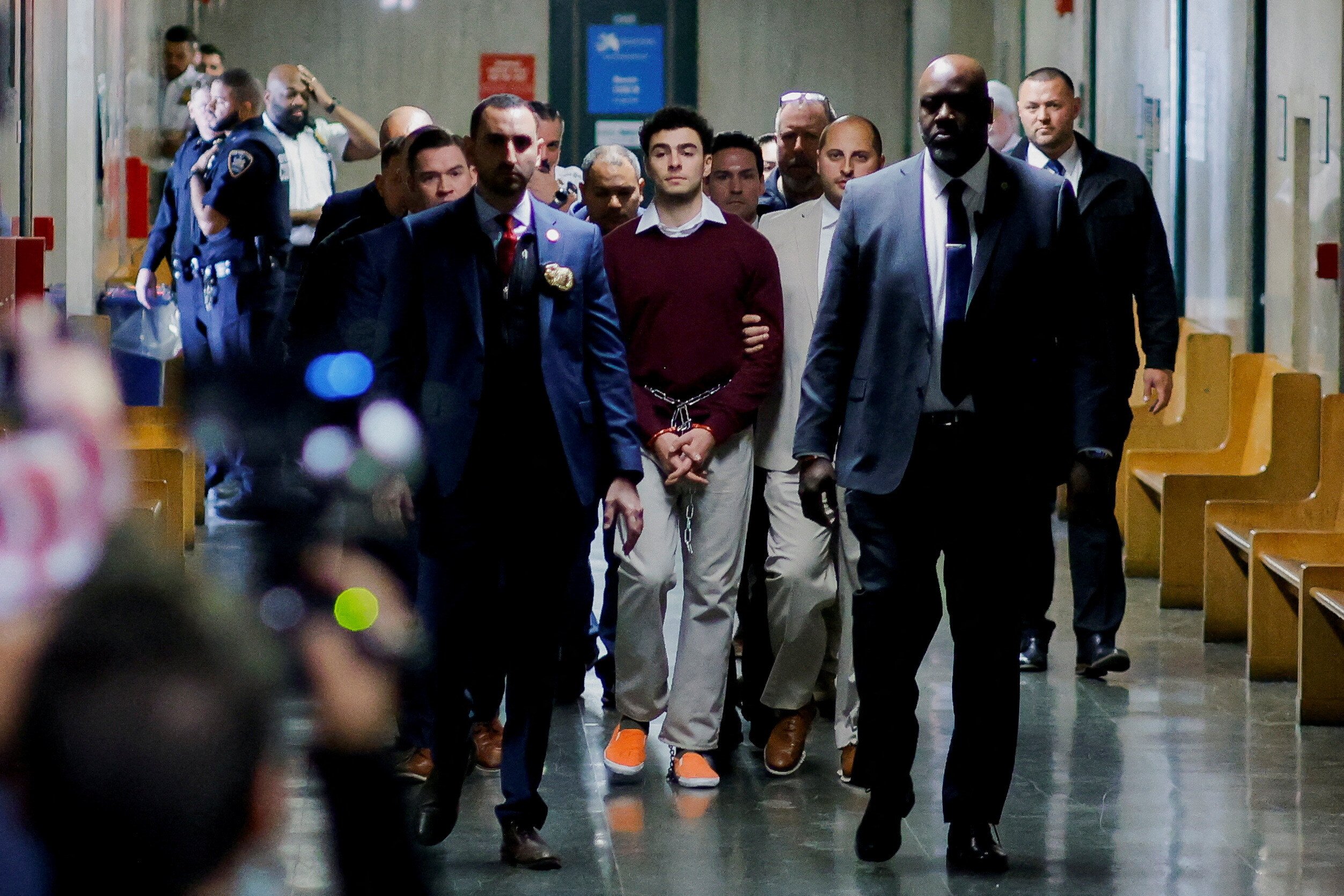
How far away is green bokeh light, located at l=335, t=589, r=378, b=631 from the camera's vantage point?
0.74m

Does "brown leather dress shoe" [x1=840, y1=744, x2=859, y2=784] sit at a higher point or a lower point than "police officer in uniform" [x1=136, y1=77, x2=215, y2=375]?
lower

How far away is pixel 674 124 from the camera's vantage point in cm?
459

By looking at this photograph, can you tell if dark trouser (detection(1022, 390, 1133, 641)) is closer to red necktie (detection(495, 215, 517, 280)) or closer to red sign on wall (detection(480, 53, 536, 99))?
red necktie (detection(495, 215, 517, 280))

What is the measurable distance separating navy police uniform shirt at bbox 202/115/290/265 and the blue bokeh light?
7.22 meters

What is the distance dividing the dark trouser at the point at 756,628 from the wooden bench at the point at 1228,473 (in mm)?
2330

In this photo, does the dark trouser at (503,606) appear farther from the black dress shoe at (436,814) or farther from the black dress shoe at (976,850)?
the black dress shoe at (976,850)

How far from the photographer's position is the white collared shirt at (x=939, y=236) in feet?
12.2

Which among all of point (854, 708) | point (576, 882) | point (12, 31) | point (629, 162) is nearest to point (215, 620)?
point (576, 882)

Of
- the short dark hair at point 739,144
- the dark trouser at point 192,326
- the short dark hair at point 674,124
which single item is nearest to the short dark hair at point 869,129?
the short dark hair at point 674,124

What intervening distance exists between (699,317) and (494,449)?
825 millimetres

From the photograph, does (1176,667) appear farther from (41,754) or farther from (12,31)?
(41,754)

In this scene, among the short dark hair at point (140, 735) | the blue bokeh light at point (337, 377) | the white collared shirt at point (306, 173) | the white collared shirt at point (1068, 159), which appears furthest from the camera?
the white collared shirt at point (306, 173)

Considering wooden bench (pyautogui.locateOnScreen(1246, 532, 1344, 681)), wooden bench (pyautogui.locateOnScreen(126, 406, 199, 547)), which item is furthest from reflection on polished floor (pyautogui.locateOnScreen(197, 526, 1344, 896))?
wooden bench (pyautogui.locateOnScreen(126, 406, 199, 547))

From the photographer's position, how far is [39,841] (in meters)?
0.66
